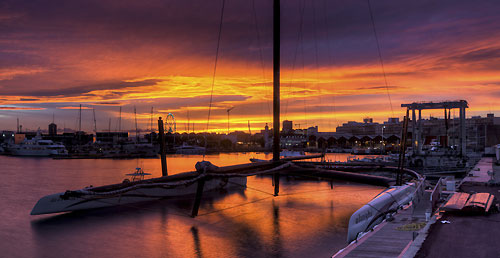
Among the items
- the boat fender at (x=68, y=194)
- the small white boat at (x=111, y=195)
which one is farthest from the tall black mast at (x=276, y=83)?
the boat fender at (x=68, y=194)

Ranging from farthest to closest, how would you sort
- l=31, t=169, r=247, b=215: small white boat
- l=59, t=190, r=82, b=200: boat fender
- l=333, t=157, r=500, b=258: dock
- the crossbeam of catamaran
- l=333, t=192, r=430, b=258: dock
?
l=59, t=190, r=82, b=200: boat fender
l=31, t=169, r=247, b=215: small white boat
the crossbeam of catamaran
l=333, t=192, r=430, b=258: dock
l=333, t=157, r=500, b=258: dock

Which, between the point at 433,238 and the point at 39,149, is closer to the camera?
the point at 433,238

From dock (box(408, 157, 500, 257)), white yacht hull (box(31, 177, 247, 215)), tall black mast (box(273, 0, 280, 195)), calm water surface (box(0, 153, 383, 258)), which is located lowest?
calm water surface (box(0, 153, 383, 258))

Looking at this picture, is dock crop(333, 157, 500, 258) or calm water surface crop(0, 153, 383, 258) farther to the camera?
calm water surface crop(0, 153, 383, 258)

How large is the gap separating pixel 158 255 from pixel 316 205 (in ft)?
50.9

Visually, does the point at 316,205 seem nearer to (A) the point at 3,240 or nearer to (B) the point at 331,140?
(A) the point at 3,240

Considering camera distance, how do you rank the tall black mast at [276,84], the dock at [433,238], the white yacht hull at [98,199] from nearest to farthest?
the dock at [433,238]
the white yacht hull at [98,199]
the tall black mast at [276,84]

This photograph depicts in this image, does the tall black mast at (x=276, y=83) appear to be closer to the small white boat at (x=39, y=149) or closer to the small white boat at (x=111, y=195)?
the small white boat at (x=111, y=195)

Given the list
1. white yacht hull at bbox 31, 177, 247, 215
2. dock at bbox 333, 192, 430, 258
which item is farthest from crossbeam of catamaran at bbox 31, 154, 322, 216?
dock at bbox 333, 192, 430, 258

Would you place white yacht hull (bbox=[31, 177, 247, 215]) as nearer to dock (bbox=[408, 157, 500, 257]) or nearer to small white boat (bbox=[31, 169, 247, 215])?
small white boat (bbox=[31, 169, 247, 215])

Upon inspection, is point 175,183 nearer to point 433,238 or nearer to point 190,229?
point 190,229

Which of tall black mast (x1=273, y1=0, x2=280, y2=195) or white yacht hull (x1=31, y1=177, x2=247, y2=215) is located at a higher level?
tall black mast (x1=273, y1=0, x2=280, y2=195)

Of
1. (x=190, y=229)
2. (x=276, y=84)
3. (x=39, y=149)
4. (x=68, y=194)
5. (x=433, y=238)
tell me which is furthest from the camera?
(x=39, y=149)

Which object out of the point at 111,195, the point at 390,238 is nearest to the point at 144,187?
the point at 111,195
